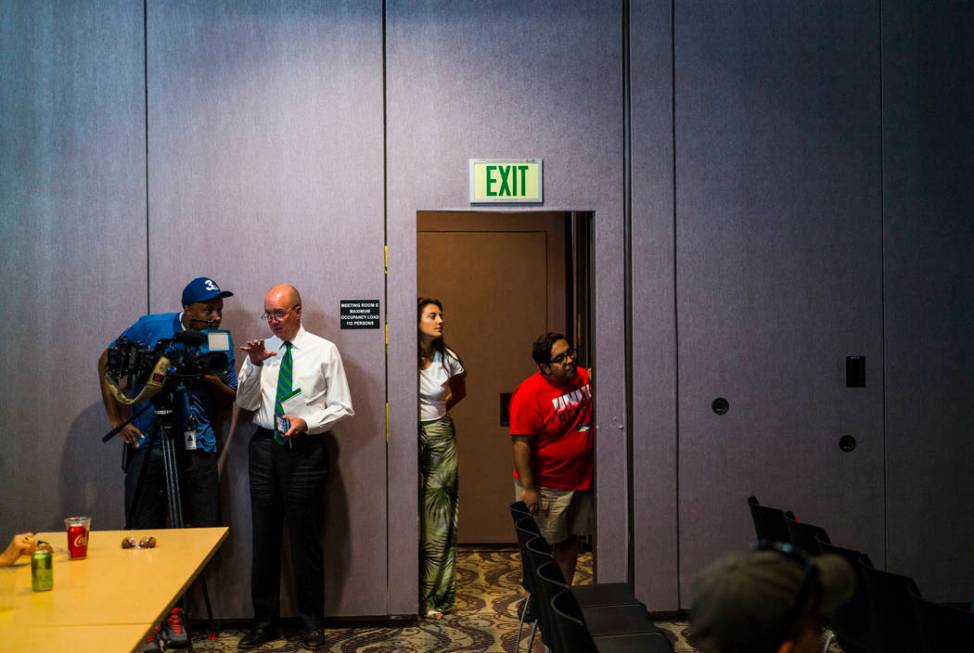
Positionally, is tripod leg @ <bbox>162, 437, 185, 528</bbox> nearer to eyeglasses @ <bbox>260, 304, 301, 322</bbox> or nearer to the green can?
eyeglasses @ <bbox>260, 304, 301, 322</bbox>

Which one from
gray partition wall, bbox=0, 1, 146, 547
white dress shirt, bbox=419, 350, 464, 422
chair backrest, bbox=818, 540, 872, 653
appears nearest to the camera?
chair backrest, bbox=818, 540, 872, 653

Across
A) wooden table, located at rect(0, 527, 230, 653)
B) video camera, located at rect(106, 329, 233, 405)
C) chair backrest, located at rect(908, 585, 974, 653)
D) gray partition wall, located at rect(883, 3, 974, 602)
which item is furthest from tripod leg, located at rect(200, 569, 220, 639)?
gray partition wall, located at rect(883, 3, 974, 602)

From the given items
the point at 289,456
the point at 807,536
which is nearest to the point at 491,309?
the point at 289,456

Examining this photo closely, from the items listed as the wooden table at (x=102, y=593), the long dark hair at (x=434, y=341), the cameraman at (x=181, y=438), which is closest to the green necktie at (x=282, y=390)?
the cameraman at (x=181, y=438)

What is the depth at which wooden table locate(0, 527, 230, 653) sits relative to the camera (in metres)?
2.10

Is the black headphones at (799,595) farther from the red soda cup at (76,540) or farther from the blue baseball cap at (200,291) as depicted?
the blue baseball cap at (200,291)

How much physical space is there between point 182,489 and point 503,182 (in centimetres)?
232

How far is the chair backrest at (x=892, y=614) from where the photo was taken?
2566mm

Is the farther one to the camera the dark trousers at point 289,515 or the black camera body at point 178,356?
the dark trousers at point 289,515

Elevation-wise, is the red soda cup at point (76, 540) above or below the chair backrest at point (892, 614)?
above

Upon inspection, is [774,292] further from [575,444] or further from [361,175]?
[361,175]

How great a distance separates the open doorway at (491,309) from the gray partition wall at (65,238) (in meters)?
2.14

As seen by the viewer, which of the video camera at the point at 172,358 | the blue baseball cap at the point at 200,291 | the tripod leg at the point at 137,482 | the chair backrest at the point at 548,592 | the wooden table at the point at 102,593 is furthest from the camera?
the blue baseball cap at the point at 200,291

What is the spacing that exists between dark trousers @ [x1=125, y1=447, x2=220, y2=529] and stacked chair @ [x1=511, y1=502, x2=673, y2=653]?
173 centimetres
